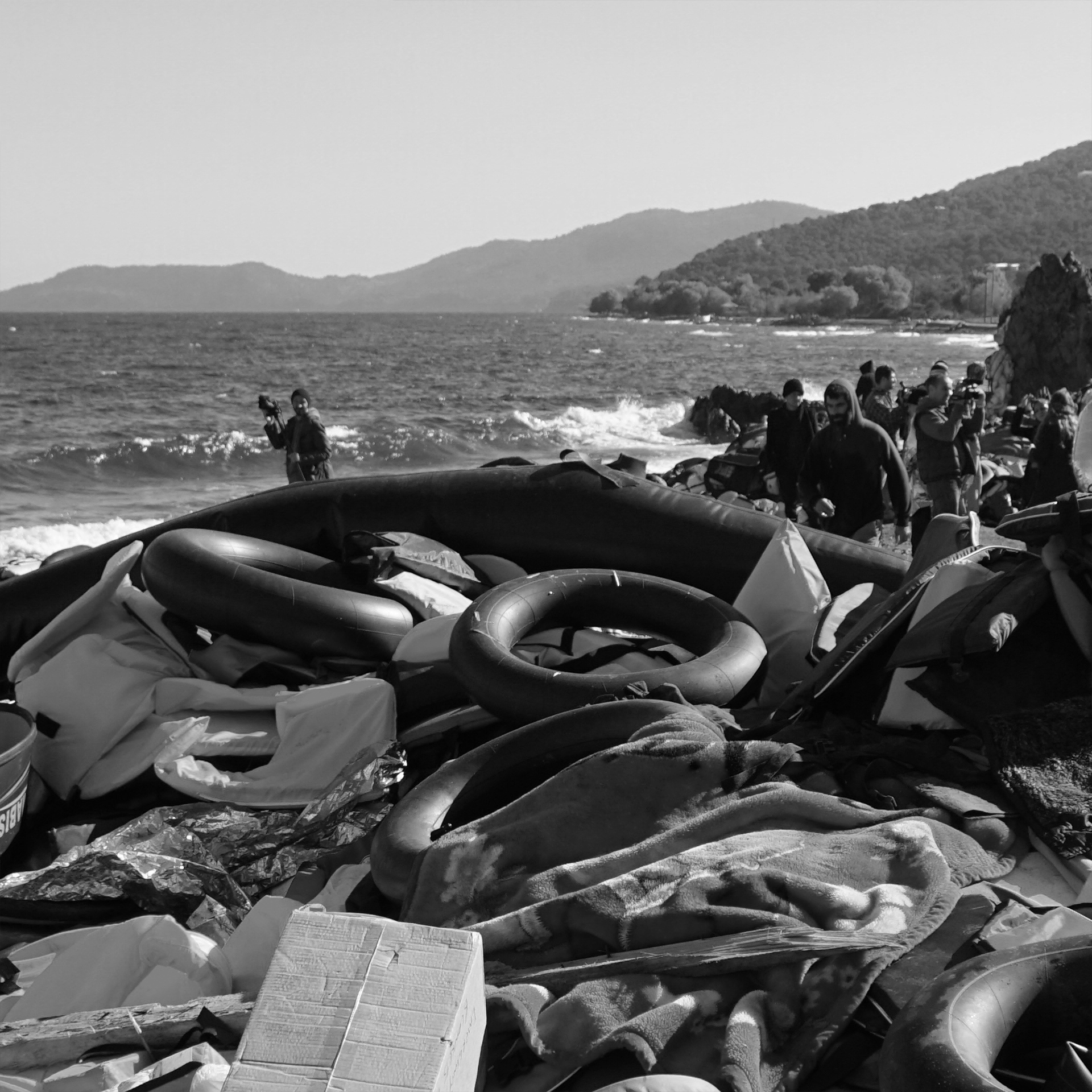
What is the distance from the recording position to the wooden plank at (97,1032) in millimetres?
2699

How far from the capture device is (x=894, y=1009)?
98.7 inches

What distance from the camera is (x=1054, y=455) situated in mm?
7316

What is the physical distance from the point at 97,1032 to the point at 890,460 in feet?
18.1

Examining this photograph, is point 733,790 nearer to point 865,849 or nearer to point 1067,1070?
point 865,849

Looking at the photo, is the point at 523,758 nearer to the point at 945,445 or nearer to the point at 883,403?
the point at 945,445

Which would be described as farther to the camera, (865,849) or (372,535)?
(372,535)

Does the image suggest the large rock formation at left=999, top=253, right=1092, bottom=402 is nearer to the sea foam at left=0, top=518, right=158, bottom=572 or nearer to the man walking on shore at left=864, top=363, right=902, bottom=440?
the man walking on shore at left=864, top=363, right=902, bottom=440

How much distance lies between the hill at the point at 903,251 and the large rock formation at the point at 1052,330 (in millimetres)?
76334

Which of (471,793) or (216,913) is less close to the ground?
(471,793)

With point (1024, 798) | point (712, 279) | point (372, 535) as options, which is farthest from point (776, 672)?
point (712, 279)

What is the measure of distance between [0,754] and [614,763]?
7.73ft

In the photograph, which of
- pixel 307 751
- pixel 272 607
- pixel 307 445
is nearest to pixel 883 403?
pixel 307 445

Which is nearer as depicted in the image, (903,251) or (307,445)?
(307,445)

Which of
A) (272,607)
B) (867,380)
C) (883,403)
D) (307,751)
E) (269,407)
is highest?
(269,407)
